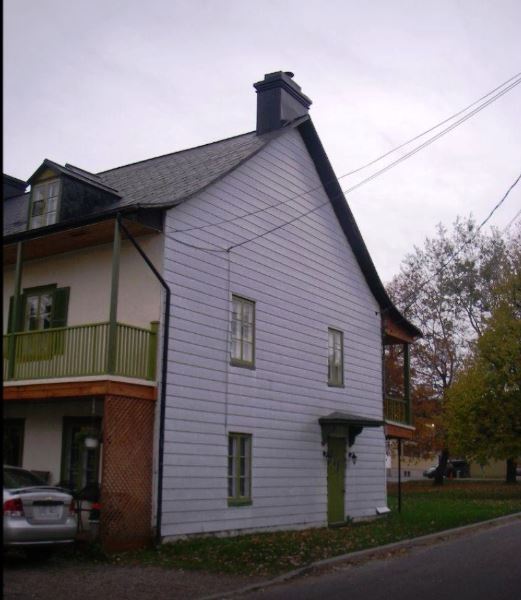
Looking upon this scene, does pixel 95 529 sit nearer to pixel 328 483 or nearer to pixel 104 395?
pixel 104 395

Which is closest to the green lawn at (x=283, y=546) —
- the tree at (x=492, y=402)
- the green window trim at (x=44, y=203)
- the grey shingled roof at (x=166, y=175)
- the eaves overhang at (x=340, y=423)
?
the eaves overhang at (x=340, y=423)

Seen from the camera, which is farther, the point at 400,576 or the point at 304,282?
the point at 304,282

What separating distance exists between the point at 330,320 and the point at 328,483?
4.21m

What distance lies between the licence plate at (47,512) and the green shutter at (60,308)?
5.25m

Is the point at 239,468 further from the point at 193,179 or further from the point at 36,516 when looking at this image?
the point at 193,179

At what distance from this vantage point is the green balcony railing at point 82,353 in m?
13.3

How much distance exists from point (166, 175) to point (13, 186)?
7427mm

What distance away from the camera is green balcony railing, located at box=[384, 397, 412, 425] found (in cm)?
2270

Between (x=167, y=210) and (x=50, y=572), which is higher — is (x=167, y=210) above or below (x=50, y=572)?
above

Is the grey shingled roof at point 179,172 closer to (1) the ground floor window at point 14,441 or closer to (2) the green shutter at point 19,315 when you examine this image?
(2) the green shutter at point 19,315

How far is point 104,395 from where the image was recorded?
41.9ft

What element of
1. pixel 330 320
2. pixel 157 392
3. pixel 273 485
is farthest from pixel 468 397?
pixel 157 392

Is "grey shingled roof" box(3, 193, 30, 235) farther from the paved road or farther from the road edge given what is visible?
the paved road

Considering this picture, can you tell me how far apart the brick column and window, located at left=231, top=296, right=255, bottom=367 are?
3091mm
